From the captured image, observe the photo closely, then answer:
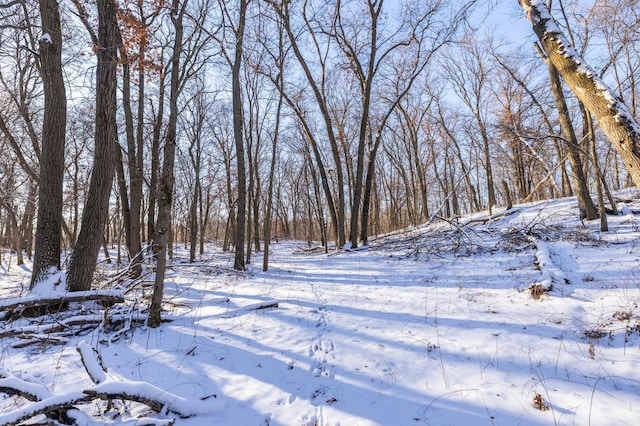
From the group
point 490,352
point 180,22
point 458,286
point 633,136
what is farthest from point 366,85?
point 490,352

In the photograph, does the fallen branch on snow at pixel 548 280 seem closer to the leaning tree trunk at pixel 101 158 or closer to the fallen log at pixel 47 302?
the fallen log at pixel 47 302

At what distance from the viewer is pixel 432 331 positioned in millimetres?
3637

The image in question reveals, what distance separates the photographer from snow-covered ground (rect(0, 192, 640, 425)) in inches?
89.4

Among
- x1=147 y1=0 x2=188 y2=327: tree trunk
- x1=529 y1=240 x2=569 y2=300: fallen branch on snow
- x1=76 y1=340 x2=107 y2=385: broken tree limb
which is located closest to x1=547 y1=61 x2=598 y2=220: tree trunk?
x1=529 y1=240 x2=569 y2=300: fallen branch on snow

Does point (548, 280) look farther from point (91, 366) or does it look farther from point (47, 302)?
point (47, 302)

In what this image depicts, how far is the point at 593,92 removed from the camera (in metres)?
3.01

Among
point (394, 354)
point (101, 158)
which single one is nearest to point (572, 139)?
point (394, 354)

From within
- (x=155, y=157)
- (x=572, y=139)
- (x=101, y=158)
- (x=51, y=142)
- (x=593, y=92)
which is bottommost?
(x=593, y=92)

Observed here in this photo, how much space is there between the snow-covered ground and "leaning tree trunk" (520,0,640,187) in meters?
1.86

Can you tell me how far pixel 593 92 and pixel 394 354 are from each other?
143 inches

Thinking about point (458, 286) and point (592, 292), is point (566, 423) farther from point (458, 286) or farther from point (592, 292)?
point (458, 286)

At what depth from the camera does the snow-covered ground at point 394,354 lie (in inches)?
89.4

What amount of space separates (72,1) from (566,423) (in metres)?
10.8

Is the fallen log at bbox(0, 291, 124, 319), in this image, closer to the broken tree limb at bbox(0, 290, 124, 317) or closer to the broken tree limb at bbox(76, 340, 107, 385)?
the broken tree limb at bbox(0, 290, 124, 317)
